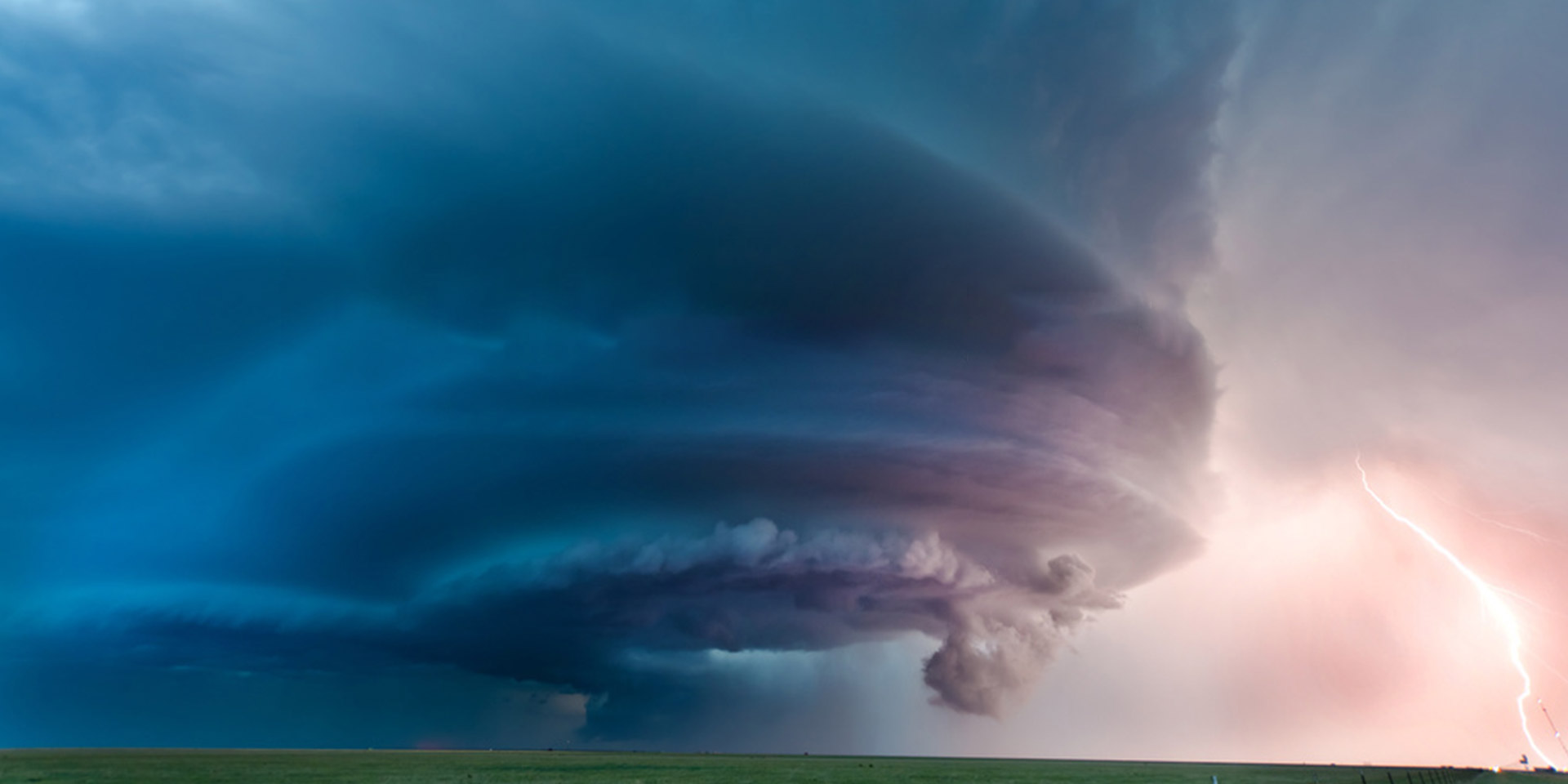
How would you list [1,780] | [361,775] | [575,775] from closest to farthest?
[1,780] < [361,775] < [575,775]

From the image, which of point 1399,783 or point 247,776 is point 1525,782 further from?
point 247,776

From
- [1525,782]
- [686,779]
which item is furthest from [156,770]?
[1525,782]

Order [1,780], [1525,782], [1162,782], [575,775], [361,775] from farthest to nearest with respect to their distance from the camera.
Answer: [1162,782] < [575,775] < [361,775] < [1525,782] < [1,780]

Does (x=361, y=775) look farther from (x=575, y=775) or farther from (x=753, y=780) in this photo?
(x=753, y=780)

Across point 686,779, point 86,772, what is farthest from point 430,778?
point 86,772

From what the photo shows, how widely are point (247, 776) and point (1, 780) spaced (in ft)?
92.5

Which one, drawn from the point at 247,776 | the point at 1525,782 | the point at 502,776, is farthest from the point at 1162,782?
the point at 247,776

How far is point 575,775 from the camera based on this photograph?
144125 mm

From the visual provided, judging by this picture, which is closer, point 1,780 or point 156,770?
point 1,780

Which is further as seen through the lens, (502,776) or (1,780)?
(502,776)

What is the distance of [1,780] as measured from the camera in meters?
115

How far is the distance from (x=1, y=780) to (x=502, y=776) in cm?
6332

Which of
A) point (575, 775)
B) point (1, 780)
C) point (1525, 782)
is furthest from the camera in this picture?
point (575, 775)

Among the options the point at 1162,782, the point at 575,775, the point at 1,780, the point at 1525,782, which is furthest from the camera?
the point at 1162,782
